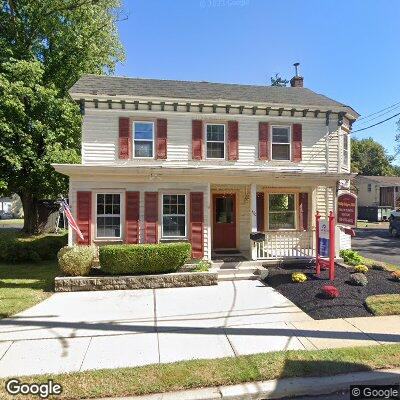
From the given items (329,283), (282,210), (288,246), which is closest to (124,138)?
(282,210)

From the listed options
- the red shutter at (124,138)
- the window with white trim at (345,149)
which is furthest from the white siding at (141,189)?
the window with white trim at (345,149)

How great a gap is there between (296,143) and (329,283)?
6.40 meters

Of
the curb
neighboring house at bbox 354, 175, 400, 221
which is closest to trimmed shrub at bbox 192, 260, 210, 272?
the curb

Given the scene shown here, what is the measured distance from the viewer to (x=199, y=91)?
13984mm

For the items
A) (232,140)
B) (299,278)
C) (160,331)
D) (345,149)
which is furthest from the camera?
(345,149)

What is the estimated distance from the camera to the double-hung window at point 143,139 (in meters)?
12.4

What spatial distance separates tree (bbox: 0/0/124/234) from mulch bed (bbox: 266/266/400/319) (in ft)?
36.6

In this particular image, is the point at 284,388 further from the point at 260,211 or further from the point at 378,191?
the point at 378,191

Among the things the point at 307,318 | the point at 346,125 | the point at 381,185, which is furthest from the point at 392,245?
the point at 381,185

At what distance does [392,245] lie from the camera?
19.0 metres

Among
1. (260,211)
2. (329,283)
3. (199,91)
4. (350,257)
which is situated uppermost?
(199,91)

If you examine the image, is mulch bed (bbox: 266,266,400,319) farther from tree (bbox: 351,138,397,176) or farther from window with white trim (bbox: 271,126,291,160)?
tree (bbox: 351,138,397,176)

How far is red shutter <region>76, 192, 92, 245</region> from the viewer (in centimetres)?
1095

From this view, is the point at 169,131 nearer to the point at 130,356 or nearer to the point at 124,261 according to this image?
the point at 124,261
